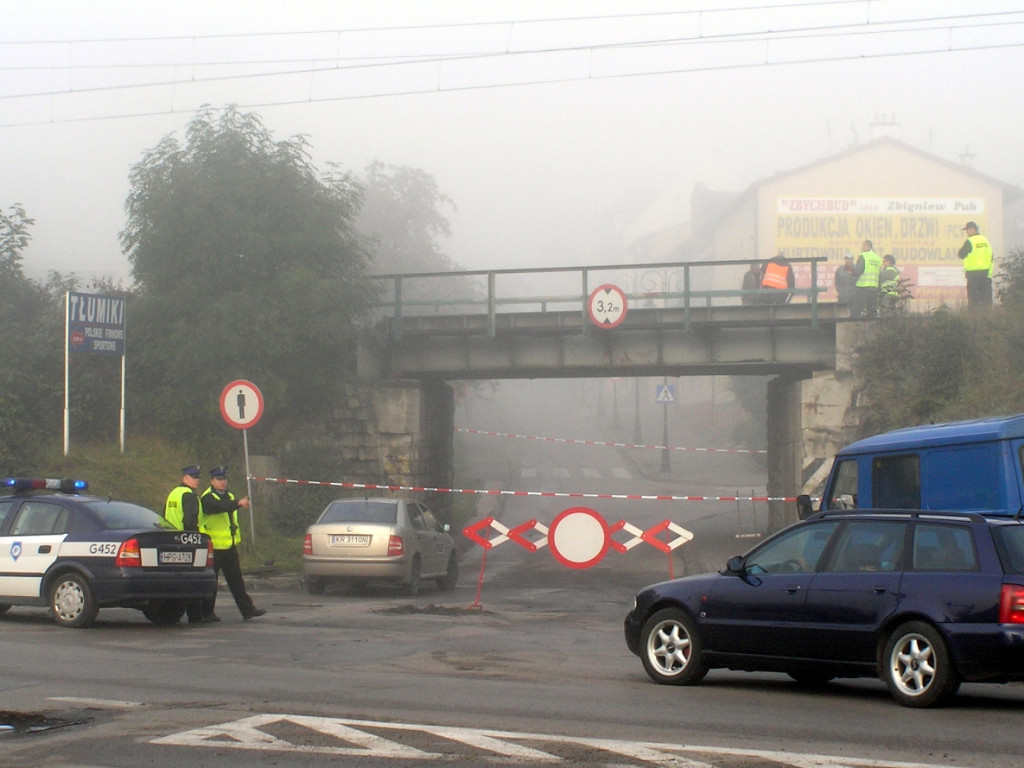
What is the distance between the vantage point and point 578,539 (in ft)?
51.6

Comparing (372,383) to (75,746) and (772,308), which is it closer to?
(772,308)

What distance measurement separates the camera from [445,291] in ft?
213

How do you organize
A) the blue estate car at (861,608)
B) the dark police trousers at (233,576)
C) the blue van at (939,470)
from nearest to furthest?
the blue estate car at (861,608)
the blue van at (939,470)
the dark police trousers at (233,576)

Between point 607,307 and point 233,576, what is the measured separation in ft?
45.5

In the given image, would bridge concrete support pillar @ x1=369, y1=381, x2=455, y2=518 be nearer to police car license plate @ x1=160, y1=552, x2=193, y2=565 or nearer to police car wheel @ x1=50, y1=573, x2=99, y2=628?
police car license plate @ x1=160, y1=552, x2=193, y2=565

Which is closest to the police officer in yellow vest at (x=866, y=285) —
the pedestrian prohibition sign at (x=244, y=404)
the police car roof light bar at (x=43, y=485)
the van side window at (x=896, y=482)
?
the pedestrian prohibition sign at (x=244, y=404)

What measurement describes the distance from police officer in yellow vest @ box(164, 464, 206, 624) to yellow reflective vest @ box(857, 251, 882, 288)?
53.3 feet

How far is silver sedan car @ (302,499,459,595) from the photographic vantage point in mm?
17547

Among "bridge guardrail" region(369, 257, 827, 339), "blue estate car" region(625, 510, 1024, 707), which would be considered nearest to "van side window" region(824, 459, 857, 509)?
"blue estate car" region(625, 510, 1024, 707)

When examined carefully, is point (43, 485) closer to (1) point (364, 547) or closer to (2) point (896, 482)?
(1) point (364, 547)

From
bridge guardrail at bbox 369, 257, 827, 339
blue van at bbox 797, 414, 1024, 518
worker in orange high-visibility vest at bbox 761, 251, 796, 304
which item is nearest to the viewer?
blue van at bbox 797, 414, 1024, 518

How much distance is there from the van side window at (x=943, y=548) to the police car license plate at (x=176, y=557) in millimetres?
7795

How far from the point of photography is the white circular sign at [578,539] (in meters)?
15.7

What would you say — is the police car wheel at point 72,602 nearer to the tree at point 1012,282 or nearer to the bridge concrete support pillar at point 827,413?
the bridge concrete support pillar at point 827,413
